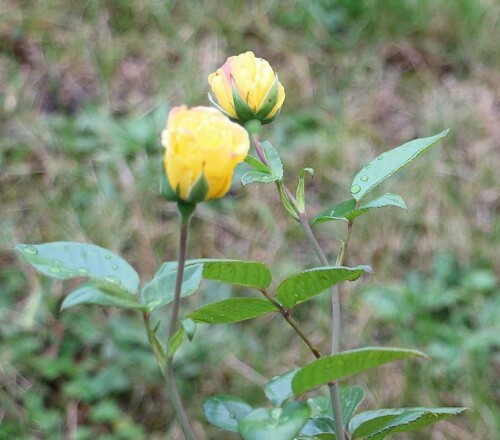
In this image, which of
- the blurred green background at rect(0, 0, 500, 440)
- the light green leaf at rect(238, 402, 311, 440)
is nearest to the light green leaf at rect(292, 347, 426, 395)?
the light green leaf at rect(238, 402, 311, 440)

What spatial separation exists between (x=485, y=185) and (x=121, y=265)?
1199 millimetres

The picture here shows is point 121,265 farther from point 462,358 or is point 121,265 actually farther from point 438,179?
point 438,179

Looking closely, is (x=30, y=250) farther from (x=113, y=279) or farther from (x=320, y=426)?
(x=320, y=426)

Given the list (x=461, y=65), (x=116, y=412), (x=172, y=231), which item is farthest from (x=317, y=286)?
(x=461, y=65)

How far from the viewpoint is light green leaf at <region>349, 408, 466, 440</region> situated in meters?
0.45

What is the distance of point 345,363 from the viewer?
382 mm

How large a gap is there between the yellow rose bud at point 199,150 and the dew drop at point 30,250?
0.31ft

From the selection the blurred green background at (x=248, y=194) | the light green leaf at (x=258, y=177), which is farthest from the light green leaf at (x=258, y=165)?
the blurred green background at (x=248, y=194)

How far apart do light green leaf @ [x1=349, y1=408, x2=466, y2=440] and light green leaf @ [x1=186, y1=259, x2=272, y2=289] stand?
0.35ft

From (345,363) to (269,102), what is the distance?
0.21 meters

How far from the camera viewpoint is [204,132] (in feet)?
1.33

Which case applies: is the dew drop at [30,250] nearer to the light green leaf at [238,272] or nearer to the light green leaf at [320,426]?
the light green leaf at [238,272]

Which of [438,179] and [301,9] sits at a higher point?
[301,9]

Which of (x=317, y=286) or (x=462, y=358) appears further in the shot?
(x=462, y=358)
